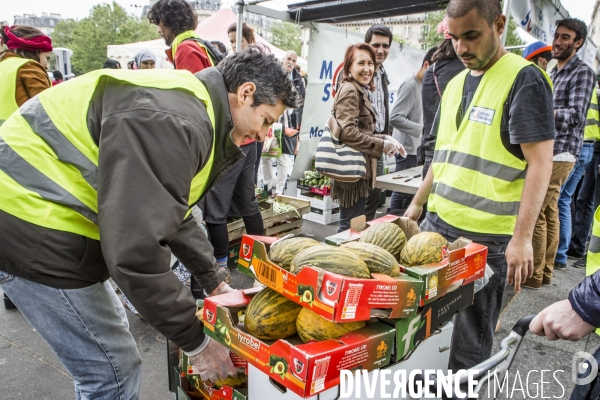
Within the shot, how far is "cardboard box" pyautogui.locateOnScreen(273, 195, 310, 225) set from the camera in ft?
17.5

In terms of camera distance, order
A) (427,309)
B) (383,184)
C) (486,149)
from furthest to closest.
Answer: (383,184)
(486,149)
(427,309)

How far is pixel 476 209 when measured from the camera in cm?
228

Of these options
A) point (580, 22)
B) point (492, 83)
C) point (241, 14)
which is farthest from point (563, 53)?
point (241, 14)

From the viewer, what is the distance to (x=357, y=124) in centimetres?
408

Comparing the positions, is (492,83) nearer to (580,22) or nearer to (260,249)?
(260,249)

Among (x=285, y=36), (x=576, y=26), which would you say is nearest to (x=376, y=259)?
(x=576, y=26)

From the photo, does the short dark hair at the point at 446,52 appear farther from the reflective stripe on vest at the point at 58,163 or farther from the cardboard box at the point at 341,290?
the reflective stripe on vest at the point at 58,163

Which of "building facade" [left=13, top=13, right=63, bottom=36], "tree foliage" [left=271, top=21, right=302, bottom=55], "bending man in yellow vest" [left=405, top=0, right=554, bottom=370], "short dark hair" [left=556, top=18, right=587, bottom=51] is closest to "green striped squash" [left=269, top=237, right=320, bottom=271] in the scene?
"bending man in yellow vest" [left=405, top=0, right=554, bottom=370]

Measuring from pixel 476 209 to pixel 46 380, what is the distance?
2.89 metres

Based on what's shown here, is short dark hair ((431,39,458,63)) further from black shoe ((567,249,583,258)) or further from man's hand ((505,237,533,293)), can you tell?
black shoe ((567,249,583,258))

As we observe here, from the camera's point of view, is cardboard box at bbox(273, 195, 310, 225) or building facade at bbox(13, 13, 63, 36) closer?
cardboard box at bbox(273, 195, 310, 225)

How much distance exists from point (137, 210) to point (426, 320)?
123cm

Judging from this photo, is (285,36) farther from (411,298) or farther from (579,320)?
(579,320)

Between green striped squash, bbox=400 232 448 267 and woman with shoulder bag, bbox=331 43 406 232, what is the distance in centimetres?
211
